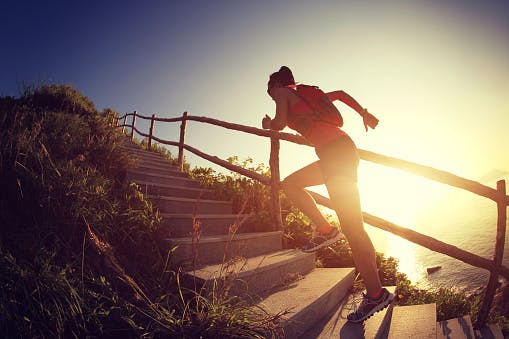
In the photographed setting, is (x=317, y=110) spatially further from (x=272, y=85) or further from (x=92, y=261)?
(x=92, y=261)

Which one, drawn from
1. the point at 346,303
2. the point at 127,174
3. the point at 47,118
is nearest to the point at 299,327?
the point at 346,303

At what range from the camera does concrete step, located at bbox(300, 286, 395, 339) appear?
6.70 feet

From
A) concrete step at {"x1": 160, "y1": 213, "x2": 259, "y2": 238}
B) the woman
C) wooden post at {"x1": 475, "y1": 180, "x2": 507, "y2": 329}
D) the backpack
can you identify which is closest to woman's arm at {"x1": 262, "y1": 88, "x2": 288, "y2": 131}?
the woman

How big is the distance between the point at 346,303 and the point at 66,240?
8.50 feet

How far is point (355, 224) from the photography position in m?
2.04

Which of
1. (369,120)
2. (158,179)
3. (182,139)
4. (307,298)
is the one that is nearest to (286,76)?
(369,120)

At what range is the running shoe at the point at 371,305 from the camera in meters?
2.06

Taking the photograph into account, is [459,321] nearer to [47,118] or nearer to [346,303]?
[346,303]

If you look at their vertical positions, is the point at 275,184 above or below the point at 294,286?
above

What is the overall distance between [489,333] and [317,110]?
8.43 feet

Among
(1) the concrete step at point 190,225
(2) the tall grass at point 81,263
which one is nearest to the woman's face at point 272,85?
(1) the concrete step at point 190,225

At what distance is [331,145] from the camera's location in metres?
2.11

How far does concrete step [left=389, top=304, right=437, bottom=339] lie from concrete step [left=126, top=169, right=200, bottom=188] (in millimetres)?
3703

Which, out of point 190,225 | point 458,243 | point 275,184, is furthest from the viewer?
point 458,243
